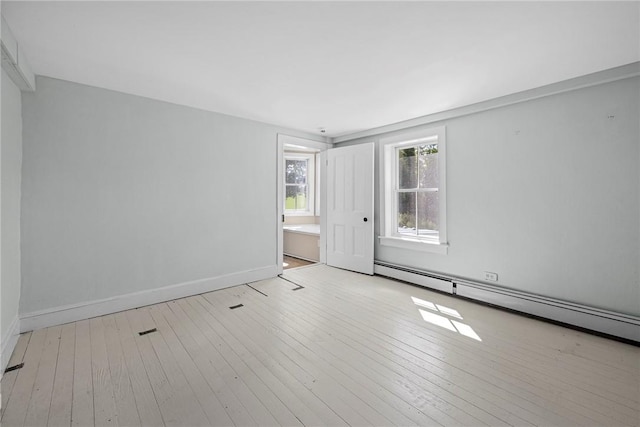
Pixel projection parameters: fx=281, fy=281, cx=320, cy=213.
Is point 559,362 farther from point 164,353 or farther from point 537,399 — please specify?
point 164,353

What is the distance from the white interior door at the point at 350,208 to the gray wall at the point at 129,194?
1369 mm

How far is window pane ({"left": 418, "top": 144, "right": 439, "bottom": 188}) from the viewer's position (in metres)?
3.90

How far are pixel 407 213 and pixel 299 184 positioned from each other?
3125 millimetres

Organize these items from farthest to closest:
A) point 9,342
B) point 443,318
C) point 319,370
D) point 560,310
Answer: point 443,318 < point 560,310 < point 9,342 < point 319,370

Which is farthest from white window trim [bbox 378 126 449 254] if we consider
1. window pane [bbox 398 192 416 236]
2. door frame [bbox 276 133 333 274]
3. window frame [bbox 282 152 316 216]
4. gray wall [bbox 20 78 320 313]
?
window frame [bbox 282 152 316 216]

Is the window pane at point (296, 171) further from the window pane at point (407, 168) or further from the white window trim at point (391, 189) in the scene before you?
the window pane at point (407, 168)

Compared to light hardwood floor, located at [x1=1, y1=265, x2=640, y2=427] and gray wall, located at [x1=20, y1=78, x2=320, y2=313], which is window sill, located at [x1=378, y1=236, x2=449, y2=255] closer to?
light hardwood floor, located at [x1=1, y1=265, x2=640, y2=427]

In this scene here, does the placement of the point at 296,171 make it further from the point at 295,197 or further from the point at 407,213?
the point at 407,213

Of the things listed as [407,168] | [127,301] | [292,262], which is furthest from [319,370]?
[292,262]

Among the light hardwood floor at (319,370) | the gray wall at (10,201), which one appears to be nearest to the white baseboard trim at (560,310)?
the light hardwood floor at (319,370)

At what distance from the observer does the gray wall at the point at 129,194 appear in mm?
2605

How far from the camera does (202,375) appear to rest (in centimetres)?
195

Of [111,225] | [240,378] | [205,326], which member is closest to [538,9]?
[240,378]

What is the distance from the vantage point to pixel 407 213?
14.1 ft
